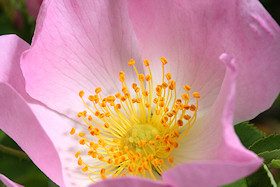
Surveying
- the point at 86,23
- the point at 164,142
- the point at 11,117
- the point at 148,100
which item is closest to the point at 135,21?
the point at 86,23

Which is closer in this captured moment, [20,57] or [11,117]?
[11,117]

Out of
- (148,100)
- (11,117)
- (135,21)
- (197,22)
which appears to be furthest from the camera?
(148,100)

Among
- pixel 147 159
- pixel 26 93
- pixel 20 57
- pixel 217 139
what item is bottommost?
pixel 147 159

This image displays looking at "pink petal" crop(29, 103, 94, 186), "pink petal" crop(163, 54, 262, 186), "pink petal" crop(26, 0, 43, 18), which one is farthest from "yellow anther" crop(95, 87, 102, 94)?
"pink petal" crop(26, 0, 43, 18)

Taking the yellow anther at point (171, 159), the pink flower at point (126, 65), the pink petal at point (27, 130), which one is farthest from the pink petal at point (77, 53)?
the yellow anther at point (171, 159)

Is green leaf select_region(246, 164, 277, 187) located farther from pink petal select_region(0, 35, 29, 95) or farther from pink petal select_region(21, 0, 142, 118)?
pink petal select_region(0, 35, 29, 95)

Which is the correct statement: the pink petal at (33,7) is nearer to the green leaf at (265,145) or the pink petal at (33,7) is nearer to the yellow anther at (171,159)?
the yellow anther at (171,159)

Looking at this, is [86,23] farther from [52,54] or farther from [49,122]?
[49,122]
